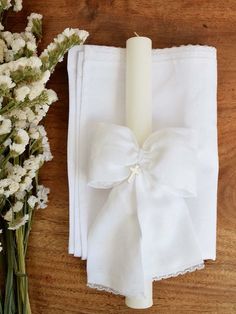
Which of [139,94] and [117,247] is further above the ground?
[139,94]

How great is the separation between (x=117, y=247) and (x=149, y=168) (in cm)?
11

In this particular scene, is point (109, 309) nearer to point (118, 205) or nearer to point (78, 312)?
point (78, 312)

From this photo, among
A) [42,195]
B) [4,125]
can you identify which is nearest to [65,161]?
[42,195]

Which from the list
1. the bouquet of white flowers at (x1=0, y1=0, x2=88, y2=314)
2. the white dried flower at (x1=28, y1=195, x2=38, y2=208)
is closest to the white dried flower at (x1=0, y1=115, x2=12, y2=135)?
the bouquet of white flowers at (x1=0, y1=0, x2=88, y2=314)

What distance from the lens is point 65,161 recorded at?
0.65 metres

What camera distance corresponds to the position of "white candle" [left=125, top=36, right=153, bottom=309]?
58 centimetres

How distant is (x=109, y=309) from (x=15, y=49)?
37cm

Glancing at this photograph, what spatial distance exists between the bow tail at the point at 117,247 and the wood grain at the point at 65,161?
0.16ft

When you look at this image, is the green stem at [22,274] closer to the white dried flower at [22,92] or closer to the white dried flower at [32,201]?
the white dried flower at [32,201]

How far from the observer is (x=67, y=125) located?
0.65 metres

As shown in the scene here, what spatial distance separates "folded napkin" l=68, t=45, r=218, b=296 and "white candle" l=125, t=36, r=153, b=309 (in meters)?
0.02

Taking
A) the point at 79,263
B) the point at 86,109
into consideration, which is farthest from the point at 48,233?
the point at 86,109

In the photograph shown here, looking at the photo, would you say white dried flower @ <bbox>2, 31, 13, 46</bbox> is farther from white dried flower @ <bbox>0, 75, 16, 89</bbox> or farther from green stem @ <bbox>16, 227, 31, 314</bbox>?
green stem @ <bbox>16, 227, 31, 314</bbox>

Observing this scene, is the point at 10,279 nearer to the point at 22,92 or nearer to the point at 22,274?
the point at 22,274
